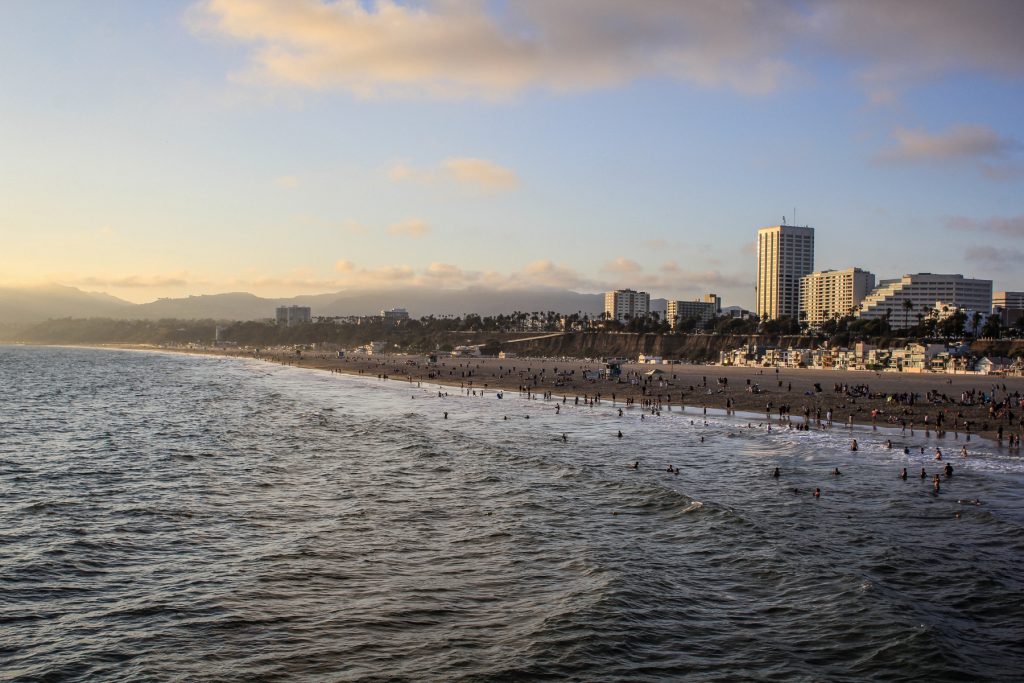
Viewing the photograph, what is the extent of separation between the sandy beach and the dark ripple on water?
43.1ft

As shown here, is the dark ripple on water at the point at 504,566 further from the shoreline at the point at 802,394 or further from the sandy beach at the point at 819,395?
the sandy beach at the point at 819,395

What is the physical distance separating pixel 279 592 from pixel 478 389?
235ft

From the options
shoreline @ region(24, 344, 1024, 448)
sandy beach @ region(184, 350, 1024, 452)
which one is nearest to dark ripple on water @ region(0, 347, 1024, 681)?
shoreline @ region(24, 344, 1024, 448)

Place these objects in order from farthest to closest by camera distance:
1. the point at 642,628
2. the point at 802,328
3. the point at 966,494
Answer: the point at 802,328 → the point at 966,494 → the point at 642,628

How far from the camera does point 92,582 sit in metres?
18.2

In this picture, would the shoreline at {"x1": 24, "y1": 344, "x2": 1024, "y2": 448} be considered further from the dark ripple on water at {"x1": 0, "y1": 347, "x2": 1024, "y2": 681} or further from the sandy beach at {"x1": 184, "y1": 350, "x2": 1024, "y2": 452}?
the dark ripple on water at {"x1": 0, "y1": 347, "x2": 1024, "y2": 681}

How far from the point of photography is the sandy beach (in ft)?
168

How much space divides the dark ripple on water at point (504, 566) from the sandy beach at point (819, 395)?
1313 cm

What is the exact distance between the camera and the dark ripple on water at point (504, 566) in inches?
562

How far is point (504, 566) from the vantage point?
19.4m

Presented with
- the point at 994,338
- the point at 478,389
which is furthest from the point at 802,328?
the point at 478,389

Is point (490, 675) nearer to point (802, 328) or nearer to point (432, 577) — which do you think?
point (432, 577)


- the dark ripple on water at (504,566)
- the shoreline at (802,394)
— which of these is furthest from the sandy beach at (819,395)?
the dark ripple on water at (504,566)

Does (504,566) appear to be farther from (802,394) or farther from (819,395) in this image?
(802,394)
